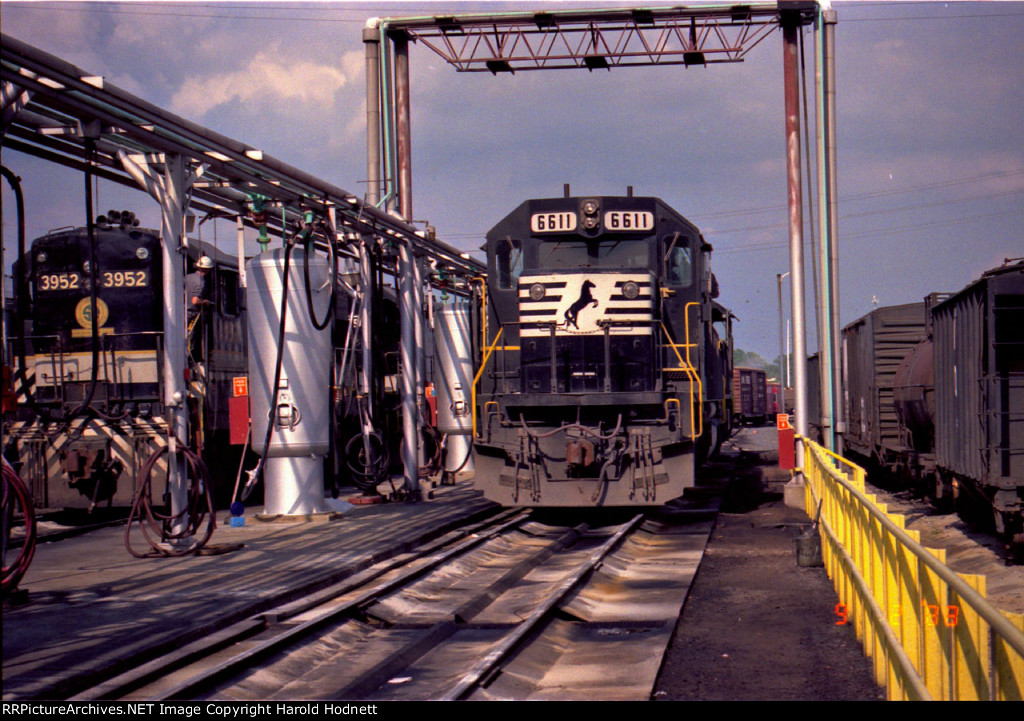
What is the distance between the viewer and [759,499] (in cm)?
1870

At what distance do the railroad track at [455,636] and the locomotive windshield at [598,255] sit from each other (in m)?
4.01

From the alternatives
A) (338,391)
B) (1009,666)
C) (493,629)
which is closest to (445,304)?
(338,391)

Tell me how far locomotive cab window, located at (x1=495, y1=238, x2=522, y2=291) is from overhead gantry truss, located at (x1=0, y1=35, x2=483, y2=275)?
1.83m

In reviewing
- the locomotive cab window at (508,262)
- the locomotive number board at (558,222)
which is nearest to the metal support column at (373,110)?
the locomotive cab window at (508,262)

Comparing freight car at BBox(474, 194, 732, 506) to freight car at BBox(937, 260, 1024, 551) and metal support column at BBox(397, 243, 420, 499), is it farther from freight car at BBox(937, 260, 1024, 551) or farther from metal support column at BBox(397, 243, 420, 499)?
freight car at BBox(937, 260, 1024, 551)

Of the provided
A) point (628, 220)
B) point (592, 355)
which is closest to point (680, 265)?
point (628, 220)

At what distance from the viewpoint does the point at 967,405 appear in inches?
482

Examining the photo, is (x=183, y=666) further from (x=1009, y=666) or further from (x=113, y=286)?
(x=113, y=286)

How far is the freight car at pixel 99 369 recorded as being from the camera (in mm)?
14227

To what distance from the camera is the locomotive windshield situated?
14.3m

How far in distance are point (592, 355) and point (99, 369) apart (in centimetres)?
705

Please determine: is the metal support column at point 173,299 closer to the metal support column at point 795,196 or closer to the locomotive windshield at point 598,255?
the locomotive windshield at point 598,255

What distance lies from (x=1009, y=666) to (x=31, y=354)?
584 inches
